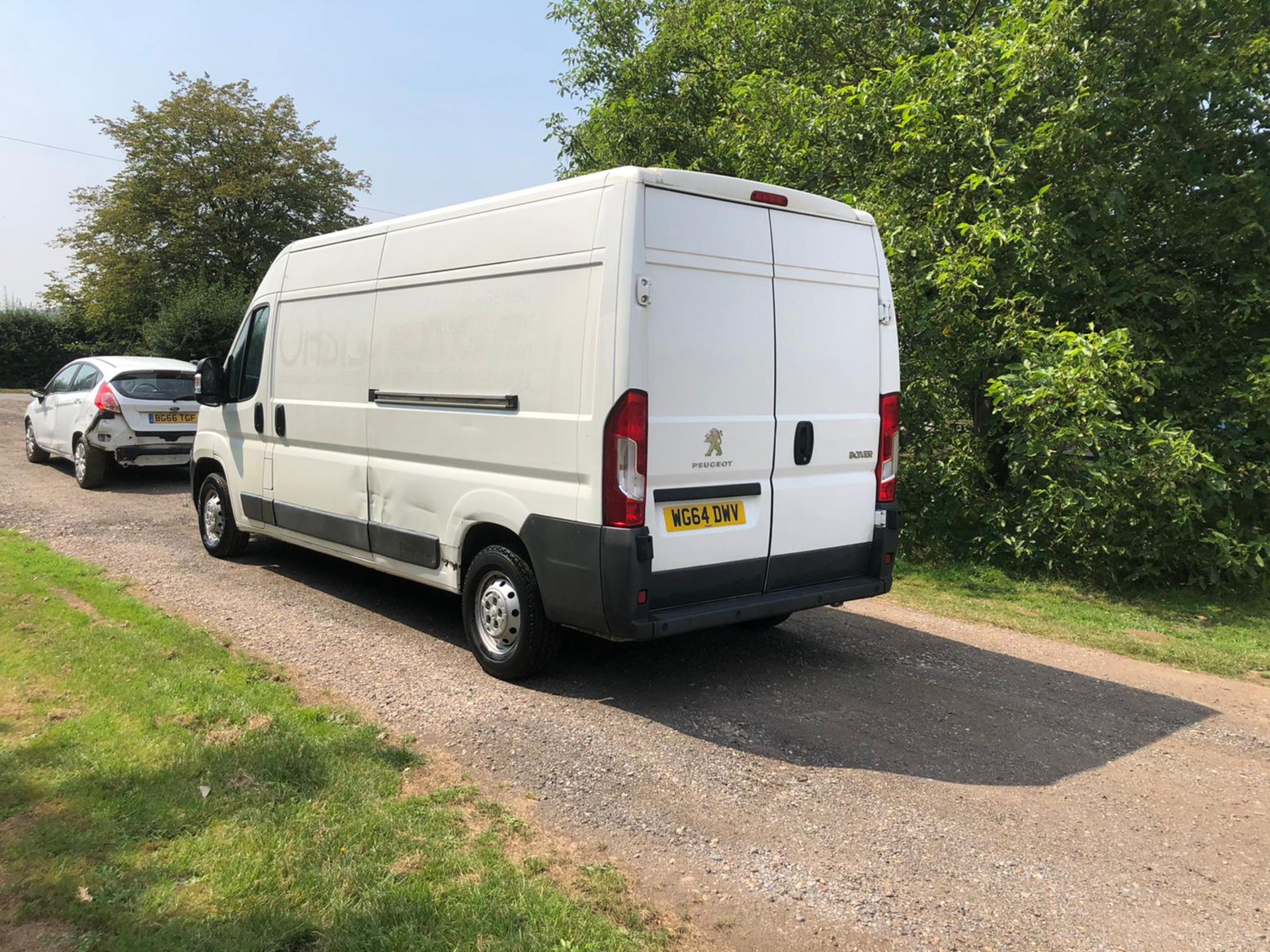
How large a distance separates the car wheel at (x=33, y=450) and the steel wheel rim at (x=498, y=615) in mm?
12125

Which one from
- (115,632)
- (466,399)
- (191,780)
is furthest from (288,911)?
(115,632)

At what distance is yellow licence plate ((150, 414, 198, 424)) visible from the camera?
12.2 m

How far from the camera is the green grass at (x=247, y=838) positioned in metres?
2.76

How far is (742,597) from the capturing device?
497cm

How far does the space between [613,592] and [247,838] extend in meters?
1.91

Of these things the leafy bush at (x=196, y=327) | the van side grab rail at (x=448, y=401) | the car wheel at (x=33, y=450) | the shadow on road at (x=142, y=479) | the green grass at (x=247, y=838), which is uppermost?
the leafy bush at (x=196, y=327)

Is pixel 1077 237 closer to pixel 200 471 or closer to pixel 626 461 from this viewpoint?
pixel 626 461

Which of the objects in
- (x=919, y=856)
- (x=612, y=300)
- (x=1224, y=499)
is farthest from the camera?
(x=1224, y=499)

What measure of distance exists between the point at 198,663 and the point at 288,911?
2726 mm

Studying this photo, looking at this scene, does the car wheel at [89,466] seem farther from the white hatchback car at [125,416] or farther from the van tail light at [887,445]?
the van tail light at [887,445]

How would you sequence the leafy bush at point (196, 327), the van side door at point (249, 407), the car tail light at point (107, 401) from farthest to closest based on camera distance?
1. the leafy bush at point (196, 327)
2. the car tail light at point (107, 401)
3. the van side door at point (249, 407)

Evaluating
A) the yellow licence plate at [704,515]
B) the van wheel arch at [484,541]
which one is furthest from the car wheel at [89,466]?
the yellow licence plate at [704,515]

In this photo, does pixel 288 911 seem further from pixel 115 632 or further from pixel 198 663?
pixel 115 632

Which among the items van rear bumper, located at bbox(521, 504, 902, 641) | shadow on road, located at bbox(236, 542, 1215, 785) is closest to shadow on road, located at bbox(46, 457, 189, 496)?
shadow on road, located at bbox(236, 542, 1215, 785)
